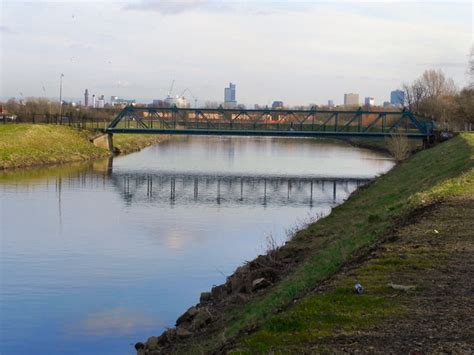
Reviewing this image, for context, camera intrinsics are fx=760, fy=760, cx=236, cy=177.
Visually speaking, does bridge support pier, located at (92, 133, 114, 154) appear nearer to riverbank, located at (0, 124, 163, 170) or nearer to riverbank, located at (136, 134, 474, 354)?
riverbank, located at (0, 124, 163, 170)

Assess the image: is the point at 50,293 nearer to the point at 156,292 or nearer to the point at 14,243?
the point at 156,292

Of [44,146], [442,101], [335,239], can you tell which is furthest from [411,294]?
[442,101]

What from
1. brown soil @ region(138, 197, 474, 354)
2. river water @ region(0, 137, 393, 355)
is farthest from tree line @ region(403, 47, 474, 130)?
brown soil @ region(138, 197, 474, 354)

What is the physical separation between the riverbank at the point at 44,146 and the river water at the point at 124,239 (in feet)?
10.7

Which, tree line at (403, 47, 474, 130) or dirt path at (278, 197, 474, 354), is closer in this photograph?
dirt path at (278, 197, 474, 354)

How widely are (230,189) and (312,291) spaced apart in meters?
35.0

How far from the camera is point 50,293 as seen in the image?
18.6 metres

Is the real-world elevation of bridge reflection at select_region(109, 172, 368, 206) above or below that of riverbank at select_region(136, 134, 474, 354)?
below

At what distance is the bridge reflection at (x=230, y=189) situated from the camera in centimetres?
4119

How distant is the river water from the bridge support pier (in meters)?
15.7

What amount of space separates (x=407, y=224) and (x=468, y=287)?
6216mm

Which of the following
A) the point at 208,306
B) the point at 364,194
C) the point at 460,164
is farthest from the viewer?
the point at 364,194

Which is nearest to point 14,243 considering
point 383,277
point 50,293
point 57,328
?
point 50,293

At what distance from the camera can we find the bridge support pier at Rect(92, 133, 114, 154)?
73.8m
